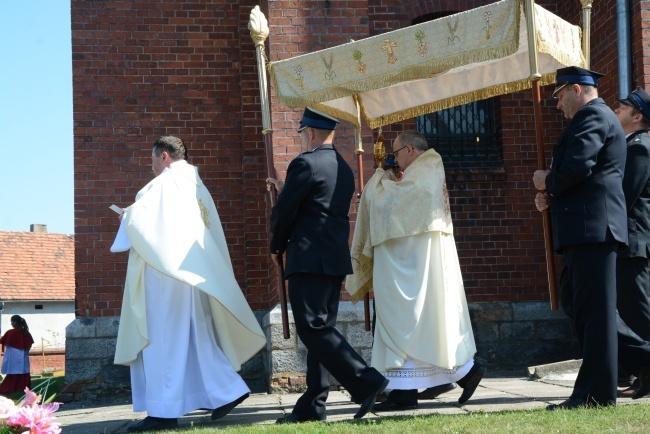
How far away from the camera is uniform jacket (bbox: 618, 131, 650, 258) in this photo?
7.09 metres

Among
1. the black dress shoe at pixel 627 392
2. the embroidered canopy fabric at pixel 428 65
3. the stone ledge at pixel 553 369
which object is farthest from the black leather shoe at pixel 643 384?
the stone ledge at pixel 553 369

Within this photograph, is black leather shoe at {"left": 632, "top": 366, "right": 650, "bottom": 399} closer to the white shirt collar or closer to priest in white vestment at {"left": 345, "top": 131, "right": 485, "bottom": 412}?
priest in white vestment at {"left": 345, "top": 131, "right": 485, "bottom": 412}

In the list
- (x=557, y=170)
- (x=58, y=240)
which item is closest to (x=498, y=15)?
(x=557, y=170)

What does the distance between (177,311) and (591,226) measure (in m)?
3.05

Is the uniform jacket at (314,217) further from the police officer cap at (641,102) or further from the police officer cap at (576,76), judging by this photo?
the police officer cap at (641,102)

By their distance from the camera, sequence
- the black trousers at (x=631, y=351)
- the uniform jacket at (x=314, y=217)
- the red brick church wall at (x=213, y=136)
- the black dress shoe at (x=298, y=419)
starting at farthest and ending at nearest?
the red brick church wall at (x=213, y=136)
the uniform jacket at (x=314, y=217)
the black dress shoe at (x=298, y=419)
the black trousers at (x=631, y=351)

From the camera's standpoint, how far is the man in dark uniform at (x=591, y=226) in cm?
589

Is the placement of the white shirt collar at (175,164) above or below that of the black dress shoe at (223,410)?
above

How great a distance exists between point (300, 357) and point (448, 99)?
2819 millimetres

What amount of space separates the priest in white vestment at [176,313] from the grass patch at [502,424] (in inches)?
35.5

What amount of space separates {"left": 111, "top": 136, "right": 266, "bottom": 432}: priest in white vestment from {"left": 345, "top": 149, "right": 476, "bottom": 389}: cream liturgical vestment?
1.05 meters

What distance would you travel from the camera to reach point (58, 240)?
5659cm

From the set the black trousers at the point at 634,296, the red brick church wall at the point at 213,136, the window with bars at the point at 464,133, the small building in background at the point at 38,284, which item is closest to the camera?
the black trousers at the point at 634,296

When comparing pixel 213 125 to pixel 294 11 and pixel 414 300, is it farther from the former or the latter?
pixel 414 300
